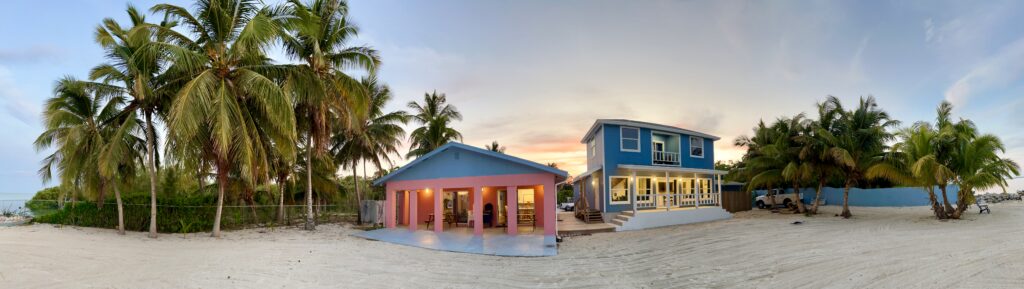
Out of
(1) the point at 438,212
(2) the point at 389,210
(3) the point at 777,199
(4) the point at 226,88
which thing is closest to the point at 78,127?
(4) the point at 226,88

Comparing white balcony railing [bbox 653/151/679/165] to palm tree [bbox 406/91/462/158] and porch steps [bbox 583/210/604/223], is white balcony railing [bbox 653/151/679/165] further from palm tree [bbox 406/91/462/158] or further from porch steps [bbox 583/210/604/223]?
palm tree [bbox 406/91/462/158]

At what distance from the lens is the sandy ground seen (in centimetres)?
654

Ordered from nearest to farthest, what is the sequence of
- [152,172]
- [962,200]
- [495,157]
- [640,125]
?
[152,172] → [495,157] → [962,200] → [640,125]

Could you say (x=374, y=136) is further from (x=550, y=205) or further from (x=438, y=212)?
(x=550, y=205)

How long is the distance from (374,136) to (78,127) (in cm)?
1077

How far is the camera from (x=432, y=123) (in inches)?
977

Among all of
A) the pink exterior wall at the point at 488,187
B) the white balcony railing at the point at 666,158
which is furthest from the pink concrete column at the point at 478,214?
the white balcony railing at the point at 666,158

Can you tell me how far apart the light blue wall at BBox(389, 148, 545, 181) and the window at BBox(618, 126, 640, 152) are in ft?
22.6

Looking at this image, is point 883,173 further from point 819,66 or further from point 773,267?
point 773,267

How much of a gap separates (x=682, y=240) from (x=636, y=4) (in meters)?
8.53

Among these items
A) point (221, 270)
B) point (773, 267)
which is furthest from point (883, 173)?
Result: point (221, 270)

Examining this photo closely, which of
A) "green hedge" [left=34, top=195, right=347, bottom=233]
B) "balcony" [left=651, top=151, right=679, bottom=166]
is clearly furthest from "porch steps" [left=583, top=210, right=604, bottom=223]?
"green hedge" [left=34, top=195, right=347, bottom=233]

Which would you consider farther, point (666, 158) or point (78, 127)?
point (666, 158)

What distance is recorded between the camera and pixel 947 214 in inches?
648
